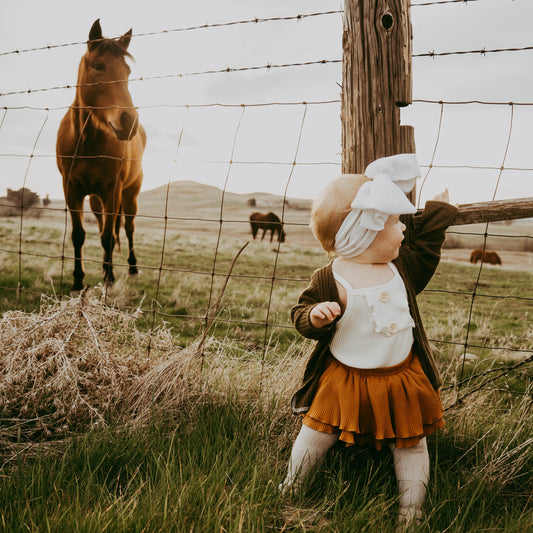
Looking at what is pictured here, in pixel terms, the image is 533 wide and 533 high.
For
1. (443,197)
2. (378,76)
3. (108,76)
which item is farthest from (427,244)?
(108,76)

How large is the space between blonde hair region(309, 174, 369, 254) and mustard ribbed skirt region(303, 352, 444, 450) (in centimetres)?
51

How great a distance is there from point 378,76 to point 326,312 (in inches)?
42.7

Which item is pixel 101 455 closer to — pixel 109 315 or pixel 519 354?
pixel 109 315

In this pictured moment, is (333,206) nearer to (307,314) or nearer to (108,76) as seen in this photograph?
(307,314)

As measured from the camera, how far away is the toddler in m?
1.81

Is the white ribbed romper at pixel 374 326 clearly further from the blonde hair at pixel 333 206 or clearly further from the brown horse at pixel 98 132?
the brown horse at pixel 98 132

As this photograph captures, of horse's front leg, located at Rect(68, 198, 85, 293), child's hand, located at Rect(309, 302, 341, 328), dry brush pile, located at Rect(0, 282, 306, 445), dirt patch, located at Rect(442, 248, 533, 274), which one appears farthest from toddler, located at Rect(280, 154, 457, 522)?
dirt patch, located at Rect(442, 248, 533, 274)

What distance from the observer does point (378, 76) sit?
214cm

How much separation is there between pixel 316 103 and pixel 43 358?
1.93 metres

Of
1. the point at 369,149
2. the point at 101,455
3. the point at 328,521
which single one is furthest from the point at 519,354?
the point at 101,455

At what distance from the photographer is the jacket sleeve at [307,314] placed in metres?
1.83

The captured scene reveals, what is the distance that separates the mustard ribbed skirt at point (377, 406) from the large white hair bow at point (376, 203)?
47 centimetres

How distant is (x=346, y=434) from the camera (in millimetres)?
1814

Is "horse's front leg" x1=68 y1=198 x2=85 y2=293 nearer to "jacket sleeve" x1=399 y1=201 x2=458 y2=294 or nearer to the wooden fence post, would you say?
the wooden fence post
